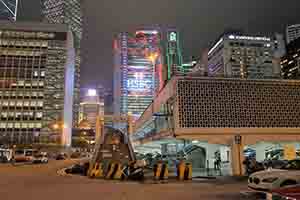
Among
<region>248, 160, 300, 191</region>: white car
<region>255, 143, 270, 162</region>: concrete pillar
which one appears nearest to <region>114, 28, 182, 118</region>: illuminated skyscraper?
<region>255, 143, 270, 162</region>: concrete pillar

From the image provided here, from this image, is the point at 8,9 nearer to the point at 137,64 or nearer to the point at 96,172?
the point at 137,64

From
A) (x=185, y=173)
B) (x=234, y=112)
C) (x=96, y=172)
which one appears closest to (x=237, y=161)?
(x=234, y=112)

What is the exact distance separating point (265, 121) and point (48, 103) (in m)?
94.3

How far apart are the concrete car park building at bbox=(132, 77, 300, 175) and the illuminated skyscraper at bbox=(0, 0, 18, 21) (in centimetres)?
13358

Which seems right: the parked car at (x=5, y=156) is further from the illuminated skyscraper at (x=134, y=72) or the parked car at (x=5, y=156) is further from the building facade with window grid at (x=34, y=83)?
the illuminated skyscraper at (x=134, y=72)

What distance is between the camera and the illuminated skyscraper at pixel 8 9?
13188 cm

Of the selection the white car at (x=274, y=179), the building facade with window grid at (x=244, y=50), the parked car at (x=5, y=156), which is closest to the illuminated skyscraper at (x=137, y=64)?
the building facade with window grid at (x=244, y=50)

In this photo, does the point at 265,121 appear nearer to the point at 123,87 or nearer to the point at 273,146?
the point at 273,146

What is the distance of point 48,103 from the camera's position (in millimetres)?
105375

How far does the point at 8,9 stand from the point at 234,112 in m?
142

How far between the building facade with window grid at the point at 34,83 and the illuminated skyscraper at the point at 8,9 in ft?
84.3

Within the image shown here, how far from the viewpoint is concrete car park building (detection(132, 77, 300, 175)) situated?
21.8 meters

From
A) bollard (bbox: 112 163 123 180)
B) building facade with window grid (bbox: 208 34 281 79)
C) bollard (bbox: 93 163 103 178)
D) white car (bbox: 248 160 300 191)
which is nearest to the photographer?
white car (bbox: 248 160 300 191)

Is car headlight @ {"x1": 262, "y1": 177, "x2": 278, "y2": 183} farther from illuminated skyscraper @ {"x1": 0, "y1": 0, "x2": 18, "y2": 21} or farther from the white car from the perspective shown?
illuminated skyscraper @ {"x1": 0, "y1": 0, "x2": 18, "y2": 21}
